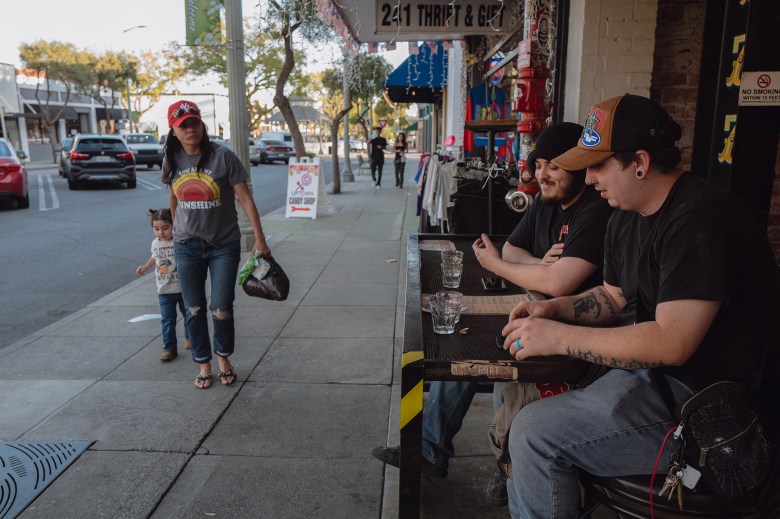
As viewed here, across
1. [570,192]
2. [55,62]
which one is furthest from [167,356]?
[55,62]

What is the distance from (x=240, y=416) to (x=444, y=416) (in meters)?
1.51

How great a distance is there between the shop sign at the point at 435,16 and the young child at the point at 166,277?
4.35 metres

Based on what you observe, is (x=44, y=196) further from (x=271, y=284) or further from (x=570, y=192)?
(x=570, y=192)

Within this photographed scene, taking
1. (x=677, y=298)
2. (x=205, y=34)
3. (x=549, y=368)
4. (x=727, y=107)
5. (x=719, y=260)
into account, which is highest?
(x=205, y=34)

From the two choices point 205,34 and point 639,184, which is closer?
point 639,184

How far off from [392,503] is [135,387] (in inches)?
87.4

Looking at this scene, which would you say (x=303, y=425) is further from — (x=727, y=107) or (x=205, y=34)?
(x=205, y=34)

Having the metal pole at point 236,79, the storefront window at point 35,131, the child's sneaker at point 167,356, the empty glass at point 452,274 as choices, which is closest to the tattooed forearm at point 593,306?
the empty glass at point 452,274

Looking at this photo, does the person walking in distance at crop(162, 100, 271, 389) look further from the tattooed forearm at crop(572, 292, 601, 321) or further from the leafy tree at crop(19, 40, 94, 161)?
the leafy tree at crop(19, 40, 94, 161)

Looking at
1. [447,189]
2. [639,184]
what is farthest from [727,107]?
[447,189]

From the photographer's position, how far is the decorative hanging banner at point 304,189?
12414mm

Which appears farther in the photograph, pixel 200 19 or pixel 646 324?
pixel 200 19

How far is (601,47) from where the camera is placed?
13.8 feet

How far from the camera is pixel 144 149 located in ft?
91.6
